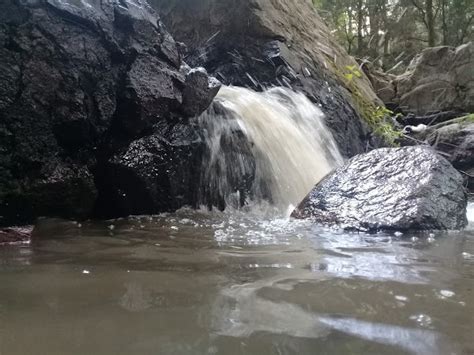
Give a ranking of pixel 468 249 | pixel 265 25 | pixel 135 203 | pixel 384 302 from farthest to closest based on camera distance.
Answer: pixel 265 25, pixel 135 203, pixel 468 249, pixel 384 302

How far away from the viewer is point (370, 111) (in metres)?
8.34

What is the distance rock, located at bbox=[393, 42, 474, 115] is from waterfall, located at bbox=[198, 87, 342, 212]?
618cm

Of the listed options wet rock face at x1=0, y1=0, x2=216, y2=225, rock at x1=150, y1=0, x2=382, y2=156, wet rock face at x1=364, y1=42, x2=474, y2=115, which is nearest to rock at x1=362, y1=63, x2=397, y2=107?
wet rock face at x1=364, y1=42, x2=474, y2=115

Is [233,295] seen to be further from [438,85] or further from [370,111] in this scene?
[438,85]

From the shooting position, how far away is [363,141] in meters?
7.68

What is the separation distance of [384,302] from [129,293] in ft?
3.41

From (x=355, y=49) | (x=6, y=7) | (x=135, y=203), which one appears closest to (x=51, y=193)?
(x=135, y=203)

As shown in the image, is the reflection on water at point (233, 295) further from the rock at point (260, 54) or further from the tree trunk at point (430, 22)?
the tree trunk at point (430, 22)

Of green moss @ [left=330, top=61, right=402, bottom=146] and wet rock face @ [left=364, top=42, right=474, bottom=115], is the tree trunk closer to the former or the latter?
wet rock face @ [left=364, top=42, right=474, bottom=115]

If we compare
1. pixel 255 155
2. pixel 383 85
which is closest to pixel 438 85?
pixel 383 85

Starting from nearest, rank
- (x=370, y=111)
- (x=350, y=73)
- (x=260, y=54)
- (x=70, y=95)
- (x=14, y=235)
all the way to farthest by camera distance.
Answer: (x=14, y=235)
(x=70, y=95)
(x=260, y=54)
(x=370, y=111)
(x=350, y=73)

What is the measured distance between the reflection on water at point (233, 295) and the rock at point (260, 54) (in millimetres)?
4318

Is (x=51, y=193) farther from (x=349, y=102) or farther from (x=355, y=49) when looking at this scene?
(x=355, y=49)

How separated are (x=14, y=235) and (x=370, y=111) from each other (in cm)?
667
